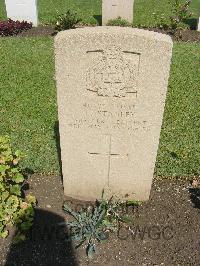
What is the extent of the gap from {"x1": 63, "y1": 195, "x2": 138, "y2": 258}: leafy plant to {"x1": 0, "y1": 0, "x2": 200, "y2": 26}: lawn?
8443 millimetres

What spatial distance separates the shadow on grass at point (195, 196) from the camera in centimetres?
455

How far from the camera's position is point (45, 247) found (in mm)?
4008

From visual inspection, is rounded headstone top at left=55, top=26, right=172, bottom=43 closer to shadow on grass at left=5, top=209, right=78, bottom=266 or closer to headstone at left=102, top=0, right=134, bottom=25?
shadow on grass at left=5, top=209, right=78, bottom=266

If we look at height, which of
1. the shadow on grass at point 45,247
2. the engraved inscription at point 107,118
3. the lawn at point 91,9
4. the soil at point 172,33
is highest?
the engraved inscription at point 107,118

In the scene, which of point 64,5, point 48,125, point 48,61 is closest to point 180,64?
point 48,61

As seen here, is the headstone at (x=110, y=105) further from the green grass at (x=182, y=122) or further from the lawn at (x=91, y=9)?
the lawn at (x=91, y=9)

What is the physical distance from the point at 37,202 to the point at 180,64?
562 cm

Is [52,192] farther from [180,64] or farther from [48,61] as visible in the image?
[180,64]

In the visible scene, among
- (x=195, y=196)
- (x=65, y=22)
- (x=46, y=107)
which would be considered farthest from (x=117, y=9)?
(x=195, y=196)

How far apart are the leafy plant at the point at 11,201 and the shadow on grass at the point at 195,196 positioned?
2029mm

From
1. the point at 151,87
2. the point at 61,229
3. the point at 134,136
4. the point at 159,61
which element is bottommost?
the point at 61,229

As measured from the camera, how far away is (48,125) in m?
6.29

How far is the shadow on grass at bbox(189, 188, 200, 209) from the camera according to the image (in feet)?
14.9

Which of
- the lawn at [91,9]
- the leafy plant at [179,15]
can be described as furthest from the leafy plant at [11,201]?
the lawn at [91,9]
